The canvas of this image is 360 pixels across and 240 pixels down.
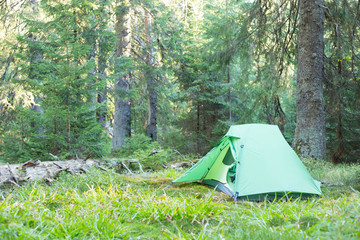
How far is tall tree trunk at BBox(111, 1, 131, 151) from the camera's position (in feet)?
Answer: 31.2

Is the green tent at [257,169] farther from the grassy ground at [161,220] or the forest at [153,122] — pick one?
the grassy ground at [161,220]

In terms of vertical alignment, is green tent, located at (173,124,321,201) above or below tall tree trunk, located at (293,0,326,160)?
below

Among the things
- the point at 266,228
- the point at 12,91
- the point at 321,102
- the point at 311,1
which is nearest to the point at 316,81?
the point at 321,102

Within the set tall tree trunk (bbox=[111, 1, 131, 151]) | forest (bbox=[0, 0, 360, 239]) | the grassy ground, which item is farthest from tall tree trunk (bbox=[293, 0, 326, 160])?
tall tree trunk (bbox=[111, 1, 131, 151])

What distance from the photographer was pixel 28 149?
5.46 metres

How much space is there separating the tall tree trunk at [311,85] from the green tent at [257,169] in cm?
289

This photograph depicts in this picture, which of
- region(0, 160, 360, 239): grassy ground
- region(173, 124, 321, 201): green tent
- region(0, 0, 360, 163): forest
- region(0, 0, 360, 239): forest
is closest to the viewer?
region(0, 160, 360, 239): grassy ground

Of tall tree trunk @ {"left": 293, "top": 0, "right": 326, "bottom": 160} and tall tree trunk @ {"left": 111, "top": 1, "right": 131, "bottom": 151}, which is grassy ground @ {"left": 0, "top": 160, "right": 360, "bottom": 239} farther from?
tall tree trunk @ {"left": 111, "top": 1, "right": 131, "bottom": 151}

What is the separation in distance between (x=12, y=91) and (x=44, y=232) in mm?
9133

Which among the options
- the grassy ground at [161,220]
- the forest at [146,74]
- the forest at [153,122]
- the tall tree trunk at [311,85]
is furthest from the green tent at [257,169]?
the tall tree trunk at [311,85]

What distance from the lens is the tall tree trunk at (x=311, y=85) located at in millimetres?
7227

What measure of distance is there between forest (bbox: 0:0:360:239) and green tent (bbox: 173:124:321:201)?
30 centimetres

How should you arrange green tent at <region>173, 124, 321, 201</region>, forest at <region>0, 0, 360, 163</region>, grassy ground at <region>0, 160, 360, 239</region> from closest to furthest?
grassy ground at <region>0, 160, 360, 239</region> → green tent at <region>173, 124, 321, 201</region> → forest at <region>0, 0, 360, 163</region>

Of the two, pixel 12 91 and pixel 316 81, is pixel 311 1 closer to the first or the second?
pixel 316 81
